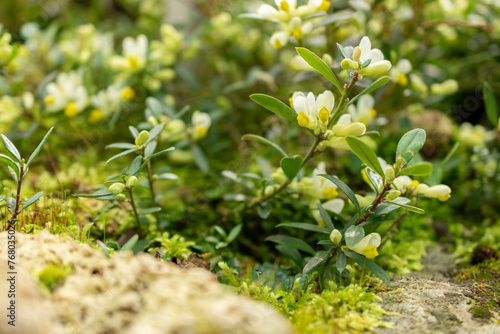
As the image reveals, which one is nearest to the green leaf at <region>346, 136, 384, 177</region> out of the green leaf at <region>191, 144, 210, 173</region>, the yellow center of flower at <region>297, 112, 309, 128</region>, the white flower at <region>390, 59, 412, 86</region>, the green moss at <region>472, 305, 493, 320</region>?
the yellow center of flower at <region>297, 112, 309, 128</region>

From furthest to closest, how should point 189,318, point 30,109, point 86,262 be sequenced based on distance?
point 30,109
point 86,262
point 189,318

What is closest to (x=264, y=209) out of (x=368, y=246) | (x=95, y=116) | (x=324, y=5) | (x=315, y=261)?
(x=315, y=261)

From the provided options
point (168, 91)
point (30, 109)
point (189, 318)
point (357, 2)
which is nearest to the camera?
point (189, 318)

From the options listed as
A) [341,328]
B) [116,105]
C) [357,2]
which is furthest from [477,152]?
[116,105]

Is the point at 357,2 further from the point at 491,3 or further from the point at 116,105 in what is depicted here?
the point at 116,105

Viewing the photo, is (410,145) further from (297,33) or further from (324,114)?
(297,33)

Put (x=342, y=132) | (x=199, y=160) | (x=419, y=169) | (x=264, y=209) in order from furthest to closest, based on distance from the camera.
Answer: (x=199, y=160)
(x=264, y=209)
(x=342, y=132)
(x=419, y=169)

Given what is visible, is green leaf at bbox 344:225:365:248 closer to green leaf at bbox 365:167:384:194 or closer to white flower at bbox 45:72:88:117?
green leaf at bbox 365:167:384:194

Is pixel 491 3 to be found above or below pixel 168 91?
above
